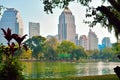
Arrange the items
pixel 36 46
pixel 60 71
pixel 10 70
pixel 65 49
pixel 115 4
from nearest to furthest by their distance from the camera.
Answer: pixel 115 4
pixel 10 70
pixel 60 71
pixel 36 46
pixel 65 49

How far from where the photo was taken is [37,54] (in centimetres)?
11150

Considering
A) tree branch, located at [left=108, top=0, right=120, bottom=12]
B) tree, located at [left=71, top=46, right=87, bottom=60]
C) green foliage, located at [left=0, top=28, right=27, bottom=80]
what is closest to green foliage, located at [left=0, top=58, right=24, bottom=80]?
green foliage, located at [left=0, top=28, right=27, bottom=80]

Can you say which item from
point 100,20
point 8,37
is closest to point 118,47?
point 100,20

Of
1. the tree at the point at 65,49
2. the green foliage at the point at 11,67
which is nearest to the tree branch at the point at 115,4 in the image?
the green foliage at the point at 11,67

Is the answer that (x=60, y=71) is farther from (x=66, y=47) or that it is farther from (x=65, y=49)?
(x=66, y=47)

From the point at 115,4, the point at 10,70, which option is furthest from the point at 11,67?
the point at 115,4

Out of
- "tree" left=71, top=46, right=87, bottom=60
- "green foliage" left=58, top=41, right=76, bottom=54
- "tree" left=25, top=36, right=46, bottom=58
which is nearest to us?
"tree" left=25, top=36, right=46, bottom=58

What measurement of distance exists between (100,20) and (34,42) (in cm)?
9764

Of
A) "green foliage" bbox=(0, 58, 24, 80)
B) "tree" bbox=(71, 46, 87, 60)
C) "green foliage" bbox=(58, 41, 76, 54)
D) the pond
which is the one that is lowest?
the pond

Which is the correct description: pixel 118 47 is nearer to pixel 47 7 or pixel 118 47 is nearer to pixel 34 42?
pixel 47 7

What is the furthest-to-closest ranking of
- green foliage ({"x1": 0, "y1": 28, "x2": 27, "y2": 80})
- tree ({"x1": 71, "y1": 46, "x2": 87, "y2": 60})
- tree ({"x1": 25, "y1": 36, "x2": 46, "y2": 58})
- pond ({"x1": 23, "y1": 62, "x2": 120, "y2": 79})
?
tree ({"x1": 71, "y1": 46, "x2": 87, "y2": 60}), tree ({"x1": 25, "y1": 36, "x2": 46, "y2": 58}), pond ({"x1": 23, "y1": 62, "x2": 120, "y2": 79}), green foliage ({"x1": 0, "y1": 28, "x2": 27, "y2": 80})

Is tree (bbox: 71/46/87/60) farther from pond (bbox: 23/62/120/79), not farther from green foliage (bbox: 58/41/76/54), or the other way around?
pond (bbox: 23/62/120/79)

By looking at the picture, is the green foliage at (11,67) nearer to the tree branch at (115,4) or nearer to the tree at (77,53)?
the tree branch at (115,4)

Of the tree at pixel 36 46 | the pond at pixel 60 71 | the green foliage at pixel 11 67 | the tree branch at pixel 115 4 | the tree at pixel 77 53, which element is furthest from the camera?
the tree at pixel 77 53
